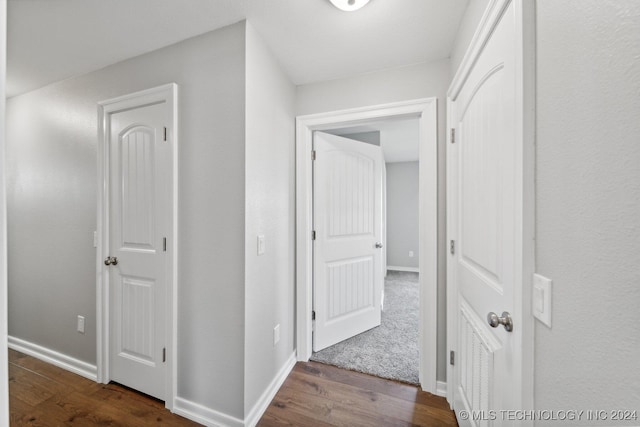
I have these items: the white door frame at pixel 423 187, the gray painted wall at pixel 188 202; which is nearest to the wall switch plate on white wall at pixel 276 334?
the gray painted wall at pixel 188 202

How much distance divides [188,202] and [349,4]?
1418 mm

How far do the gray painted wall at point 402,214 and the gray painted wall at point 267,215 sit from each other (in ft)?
13.7

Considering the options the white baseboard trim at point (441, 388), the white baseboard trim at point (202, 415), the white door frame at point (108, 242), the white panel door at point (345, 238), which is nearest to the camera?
the white baseboard trim at point (202, 415)

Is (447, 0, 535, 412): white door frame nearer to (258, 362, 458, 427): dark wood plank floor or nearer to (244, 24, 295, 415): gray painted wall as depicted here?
(258, 362, 458, 427): dark wood plank floor

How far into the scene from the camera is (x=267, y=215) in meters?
1.67

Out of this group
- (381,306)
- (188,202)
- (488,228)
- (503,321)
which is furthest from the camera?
(381,306)

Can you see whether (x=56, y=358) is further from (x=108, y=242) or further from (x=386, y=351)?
(x=386, y=351)

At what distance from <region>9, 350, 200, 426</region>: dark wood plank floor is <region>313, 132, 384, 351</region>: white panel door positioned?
1218mm

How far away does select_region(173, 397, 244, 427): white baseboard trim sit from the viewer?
142cm

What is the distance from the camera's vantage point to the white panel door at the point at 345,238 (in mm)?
2221

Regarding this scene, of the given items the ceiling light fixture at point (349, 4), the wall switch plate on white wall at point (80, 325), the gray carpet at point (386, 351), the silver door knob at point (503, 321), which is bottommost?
the gray carpet at point (386, 351)

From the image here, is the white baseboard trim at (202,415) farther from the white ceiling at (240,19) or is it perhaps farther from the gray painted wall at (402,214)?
the gray painted wall at (402,214)

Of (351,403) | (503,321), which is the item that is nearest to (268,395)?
(351,403)

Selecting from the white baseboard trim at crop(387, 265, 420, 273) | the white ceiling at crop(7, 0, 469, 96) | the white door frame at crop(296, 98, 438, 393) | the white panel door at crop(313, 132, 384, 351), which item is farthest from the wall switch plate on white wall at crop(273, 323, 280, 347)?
the white baseboard trim at crop(387, 265, 420, 273)
